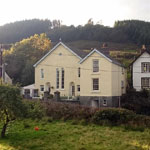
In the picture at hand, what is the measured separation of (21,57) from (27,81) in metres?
5.74

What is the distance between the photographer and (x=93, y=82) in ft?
133

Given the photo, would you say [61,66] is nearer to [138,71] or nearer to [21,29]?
[138,71]

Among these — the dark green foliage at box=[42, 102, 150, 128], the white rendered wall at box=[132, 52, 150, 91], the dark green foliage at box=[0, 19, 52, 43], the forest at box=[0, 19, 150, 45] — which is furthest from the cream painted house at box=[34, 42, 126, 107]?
the dark green foliage at box=[0, 19, 52, 43]

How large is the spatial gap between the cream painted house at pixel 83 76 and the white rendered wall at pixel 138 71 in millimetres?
1596

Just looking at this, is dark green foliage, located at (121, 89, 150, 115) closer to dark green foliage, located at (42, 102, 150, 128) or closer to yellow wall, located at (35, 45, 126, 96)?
yellow wall, located at (35, 45, 126, 96)

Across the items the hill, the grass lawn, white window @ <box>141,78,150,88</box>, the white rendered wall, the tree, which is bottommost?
the grass lawn

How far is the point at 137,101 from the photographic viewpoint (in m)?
37.8

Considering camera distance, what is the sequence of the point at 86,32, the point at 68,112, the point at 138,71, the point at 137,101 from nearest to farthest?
the point at 68,112 < the point at 137,101 < the point at 138,71 < the point at 86,32

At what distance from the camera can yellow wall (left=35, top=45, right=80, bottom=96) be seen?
44500mm

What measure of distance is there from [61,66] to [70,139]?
95.9ft

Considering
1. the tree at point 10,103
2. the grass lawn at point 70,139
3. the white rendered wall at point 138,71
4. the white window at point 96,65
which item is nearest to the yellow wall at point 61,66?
the white window at point 96,65

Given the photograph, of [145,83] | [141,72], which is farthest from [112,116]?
[141,72]

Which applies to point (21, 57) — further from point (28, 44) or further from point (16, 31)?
point (16, 31)

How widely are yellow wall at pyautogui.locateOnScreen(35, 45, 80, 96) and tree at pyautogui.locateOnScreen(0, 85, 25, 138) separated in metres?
27.4
